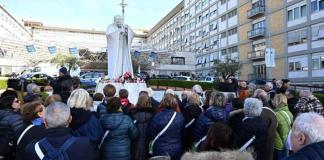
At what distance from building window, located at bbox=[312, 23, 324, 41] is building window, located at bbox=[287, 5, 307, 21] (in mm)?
2279

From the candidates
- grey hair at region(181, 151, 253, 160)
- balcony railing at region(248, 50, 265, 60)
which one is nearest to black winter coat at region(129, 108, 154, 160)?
grey hair at region(181, 151, 253, 160)

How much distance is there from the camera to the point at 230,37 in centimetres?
5478

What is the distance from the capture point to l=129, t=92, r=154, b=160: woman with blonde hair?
6.05 m

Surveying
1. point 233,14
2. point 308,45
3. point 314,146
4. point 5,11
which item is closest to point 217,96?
point 314,146

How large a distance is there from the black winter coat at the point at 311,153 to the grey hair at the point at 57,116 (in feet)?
7.13

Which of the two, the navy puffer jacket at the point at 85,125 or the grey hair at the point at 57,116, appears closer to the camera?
the grey hair at the point at 57,116

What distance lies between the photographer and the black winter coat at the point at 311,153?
2.68 meters

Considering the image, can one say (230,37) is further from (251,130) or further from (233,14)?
(251,130)

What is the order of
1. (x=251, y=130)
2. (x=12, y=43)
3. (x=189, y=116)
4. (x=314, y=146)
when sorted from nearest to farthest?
1. (x=314, y=146)
2. (x=251, y=130)
3. (x=189, y=116)
4. (x=12, y=43)

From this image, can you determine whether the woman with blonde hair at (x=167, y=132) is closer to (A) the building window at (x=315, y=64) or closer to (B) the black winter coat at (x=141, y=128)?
(B) the black winter coat at (x=141, y=128)

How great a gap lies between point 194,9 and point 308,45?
3665cm

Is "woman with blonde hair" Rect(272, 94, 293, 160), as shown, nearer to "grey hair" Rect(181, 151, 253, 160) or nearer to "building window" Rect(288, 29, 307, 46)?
"grey hair" Rect(181, 151, 253, 160)

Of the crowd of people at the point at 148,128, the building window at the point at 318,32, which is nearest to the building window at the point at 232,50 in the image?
the building window at the point at 318,32

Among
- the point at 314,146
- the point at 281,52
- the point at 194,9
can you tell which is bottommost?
the point at 314,146
